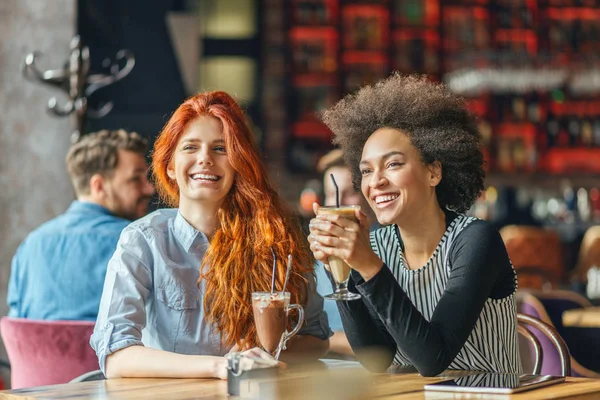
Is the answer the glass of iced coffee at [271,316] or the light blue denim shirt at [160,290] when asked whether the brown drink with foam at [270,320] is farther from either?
the light blue denim shirt at [160,290]

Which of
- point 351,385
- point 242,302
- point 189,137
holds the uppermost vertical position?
point 189,137

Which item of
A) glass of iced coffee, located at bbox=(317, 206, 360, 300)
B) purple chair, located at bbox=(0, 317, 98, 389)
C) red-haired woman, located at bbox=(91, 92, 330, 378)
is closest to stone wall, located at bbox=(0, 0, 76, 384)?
purple chair, located at bbox=(0, 317, 98, 389)

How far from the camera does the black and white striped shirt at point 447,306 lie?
1.78 m

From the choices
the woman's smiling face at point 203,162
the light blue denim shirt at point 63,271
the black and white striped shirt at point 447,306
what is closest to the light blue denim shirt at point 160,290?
the woman's smiling face at point 203,162

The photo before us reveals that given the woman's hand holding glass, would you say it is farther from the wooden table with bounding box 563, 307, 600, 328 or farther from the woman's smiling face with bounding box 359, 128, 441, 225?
the wooden table with bounding box 563, 307, 600, 328

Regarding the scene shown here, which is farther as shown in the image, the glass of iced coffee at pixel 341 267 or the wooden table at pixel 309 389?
the glass of iced coffee at pixel 341 267

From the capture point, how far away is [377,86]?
7.48ft

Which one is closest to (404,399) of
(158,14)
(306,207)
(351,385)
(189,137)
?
(351,385)

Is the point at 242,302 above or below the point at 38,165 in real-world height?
below

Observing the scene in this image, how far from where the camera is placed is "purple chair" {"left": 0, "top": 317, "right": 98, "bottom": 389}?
2.43m

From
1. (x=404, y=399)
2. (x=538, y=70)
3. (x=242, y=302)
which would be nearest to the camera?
(x=404, y=399)

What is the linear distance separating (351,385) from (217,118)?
80 cm

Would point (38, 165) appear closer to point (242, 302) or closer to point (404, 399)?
point (242, 302)

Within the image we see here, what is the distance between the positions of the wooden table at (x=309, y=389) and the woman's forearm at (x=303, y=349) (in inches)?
8.3
